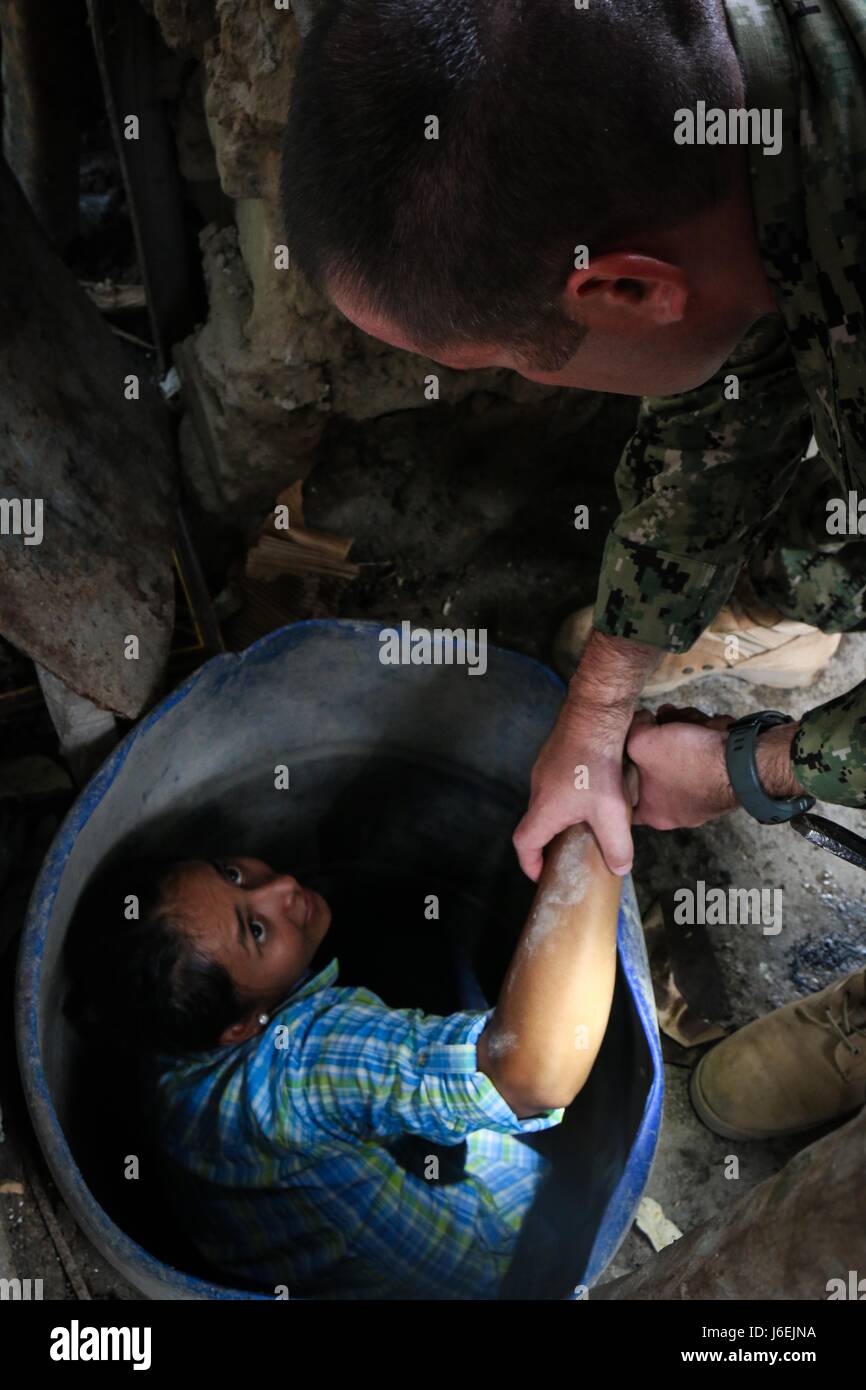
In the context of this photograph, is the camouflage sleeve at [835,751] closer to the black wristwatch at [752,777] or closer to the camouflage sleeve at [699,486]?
the black wristwatch at [752,777]

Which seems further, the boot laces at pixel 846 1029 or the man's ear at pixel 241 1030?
the boot laces at pixel 846 1029

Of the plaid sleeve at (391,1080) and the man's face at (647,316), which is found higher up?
the man's face at (647,316)

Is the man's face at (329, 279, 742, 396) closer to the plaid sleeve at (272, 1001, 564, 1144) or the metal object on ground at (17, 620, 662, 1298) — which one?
the metal object on ground at (17, 620, 662, 1298)

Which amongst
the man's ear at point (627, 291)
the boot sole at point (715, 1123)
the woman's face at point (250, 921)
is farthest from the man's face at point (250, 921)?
the man's ear at point (627, 291)

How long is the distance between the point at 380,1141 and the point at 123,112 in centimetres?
170

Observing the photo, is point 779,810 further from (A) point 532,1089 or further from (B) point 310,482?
(B) point 310,482

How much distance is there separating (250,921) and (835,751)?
85cm

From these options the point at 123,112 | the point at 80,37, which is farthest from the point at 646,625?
the point at 80,37

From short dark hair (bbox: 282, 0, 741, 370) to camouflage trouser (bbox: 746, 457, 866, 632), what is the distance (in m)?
0.88

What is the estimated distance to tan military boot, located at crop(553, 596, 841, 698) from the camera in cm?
193

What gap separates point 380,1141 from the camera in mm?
1524

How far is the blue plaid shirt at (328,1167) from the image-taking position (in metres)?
1.43

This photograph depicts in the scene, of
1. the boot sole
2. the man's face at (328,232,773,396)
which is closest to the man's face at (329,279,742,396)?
the man's face at (328,232,773,396)

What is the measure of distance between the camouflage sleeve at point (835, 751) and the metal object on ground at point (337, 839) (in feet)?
1.01
